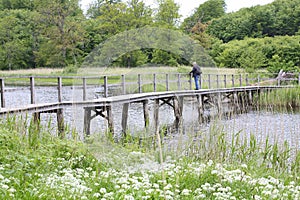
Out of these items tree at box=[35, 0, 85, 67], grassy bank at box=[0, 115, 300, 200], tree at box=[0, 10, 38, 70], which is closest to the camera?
grassy bank at box=[0, 115, 300, 200]

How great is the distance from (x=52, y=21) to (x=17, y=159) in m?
41.2

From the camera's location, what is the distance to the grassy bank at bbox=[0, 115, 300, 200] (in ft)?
11.6

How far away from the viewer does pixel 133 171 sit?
489 centimetres

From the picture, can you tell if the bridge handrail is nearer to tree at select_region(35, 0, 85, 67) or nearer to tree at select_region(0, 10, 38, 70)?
tree at select_region(35, 0, 85, 67)

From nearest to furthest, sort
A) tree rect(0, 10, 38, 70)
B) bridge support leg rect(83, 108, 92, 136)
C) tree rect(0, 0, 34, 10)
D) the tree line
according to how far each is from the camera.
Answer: bridge support leg rect(83, 108, 92, 136)
the tree line
tree rect(0, 10, 38, 70)
tree rect(0, 0, 34, 10)

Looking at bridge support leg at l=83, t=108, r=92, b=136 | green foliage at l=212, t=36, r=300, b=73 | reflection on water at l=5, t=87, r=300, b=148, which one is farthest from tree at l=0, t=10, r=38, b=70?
bridge support leg at l=83, t=108, r=92, b=136

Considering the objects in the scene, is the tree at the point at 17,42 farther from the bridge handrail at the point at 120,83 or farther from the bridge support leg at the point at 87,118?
the bridge support leg at the point at 87,118

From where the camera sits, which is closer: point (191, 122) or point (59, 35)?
point (191, 122)

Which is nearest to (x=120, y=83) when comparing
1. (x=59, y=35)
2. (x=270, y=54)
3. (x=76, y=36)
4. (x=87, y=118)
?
(x=87, y=118)

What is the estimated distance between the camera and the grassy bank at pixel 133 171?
3.53 metres

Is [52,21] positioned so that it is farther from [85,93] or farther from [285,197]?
[285,197]

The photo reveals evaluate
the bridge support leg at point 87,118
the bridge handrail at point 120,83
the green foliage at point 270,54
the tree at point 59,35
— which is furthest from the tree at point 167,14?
the tree at point 59,35

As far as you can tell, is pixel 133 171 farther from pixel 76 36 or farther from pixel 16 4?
pixel 16 4

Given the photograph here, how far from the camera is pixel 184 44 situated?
301 inches
